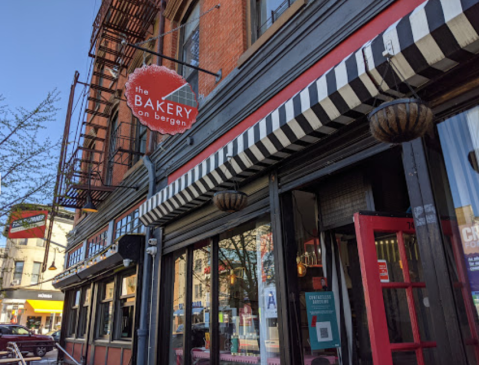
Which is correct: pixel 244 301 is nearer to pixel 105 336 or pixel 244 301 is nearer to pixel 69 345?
pixel 105 336

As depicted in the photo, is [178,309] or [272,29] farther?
[178,309]

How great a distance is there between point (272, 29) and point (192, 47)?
411 cm

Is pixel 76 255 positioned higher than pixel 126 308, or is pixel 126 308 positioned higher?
pixel 76 255

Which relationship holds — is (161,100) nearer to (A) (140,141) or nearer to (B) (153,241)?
(B) (153,241)

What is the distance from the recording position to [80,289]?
15664mm

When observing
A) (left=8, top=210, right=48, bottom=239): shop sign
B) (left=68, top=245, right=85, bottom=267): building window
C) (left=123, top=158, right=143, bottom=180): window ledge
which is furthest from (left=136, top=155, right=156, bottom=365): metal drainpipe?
(left=68, top=245, right=85, bottom=267): building window

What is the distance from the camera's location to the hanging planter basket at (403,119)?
281 cm

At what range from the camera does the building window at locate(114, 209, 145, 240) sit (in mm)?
10922

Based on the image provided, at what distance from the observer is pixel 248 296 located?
6340 mm

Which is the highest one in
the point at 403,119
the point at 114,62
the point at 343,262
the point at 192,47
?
the point at 114,62

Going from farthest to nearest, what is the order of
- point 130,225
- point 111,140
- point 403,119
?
point 111,140 → point 130,225 → point 403,119

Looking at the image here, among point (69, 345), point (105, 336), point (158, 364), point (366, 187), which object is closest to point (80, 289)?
point (69, 345)

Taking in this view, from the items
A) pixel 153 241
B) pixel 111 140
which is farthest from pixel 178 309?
pixel 111 140

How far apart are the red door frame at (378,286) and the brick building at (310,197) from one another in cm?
1
